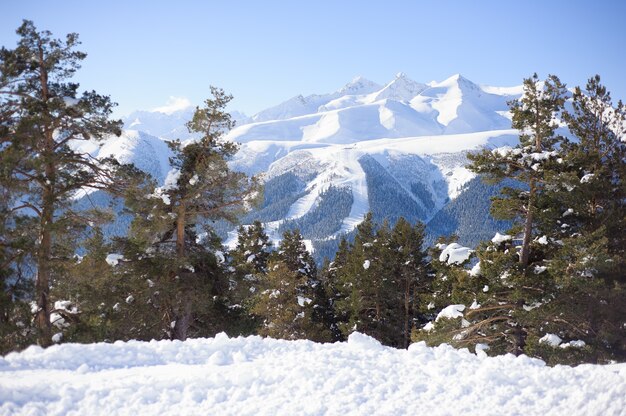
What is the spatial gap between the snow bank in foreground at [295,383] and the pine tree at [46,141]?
552cm

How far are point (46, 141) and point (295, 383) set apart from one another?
10.6 meters

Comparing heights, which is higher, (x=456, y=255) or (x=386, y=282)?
(x=456, y=255)

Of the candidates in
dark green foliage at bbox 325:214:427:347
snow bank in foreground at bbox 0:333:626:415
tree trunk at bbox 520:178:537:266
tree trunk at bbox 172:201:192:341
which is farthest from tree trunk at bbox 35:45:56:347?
dark green foliage at bbox 325:214:427:347

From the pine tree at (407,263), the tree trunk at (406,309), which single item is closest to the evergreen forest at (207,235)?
the pine tree at (407,263)

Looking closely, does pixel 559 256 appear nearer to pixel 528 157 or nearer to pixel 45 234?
pixel 528 157

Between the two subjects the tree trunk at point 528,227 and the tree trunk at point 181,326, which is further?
the tree trunk at point 181,326

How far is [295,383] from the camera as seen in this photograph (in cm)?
683

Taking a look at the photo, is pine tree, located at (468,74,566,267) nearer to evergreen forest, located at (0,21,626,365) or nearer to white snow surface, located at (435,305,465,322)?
evergreen forest, located at (0,21,626,365)

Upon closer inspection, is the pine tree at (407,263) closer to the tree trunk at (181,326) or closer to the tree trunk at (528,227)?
the tree trunk at (528,227)

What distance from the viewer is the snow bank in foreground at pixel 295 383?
6.02 m

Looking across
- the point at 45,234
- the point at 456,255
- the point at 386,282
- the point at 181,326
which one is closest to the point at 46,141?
the point at 45,234

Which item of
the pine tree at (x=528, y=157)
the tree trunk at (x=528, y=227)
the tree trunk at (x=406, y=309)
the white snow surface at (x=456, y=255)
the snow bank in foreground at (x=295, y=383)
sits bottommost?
the tree trunk at (x=406, y=309)

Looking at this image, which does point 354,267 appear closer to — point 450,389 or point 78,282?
point 78,282

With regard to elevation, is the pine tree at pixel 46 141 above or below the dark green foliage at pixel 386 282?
above
